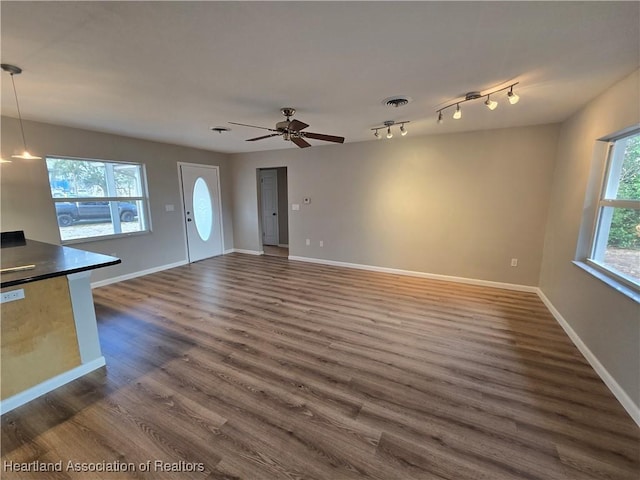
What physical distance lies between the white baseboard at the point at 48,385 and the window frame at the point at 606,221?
4.36 metres

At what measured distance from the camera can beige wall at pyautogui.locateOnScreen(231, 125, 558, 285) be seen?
3848 millimetres

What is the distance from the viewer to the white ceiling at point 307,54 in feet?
4.58

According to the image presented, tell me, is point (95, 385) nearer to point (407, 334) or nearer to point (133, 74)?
point (133, 74)

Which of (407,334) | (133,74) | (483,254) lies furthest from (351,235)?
(133,74)

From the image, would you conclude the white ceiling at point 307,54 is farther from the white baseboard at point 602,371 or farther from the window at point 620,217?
the white baseboard at point 602,371

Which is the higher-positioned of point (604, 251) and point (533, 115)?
point (533, 115)

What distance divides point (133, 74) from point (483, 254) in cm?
484

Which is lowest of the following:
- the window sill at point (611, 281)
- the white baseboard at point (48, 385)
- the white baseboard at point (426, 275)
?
the white baseboard at point (48, 385)

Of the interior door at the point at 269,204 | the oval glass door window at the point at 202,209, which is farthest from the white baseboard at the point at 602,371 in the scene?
the oval glass door window at the point at 202,209

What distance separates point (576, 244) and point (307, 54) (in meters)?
3.28

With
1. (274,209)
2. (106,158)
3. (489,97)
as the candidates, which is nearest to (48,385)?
(106,158)

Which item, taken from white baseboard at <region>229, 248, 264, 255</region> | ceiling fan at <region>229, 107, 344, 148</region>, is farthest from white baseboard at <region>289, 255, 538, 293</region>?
ceiling fan at <region>229, 107, 344, 148</region>

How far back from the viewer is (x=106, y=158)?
13.9 ft

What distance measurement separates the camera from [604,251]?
253 cm
